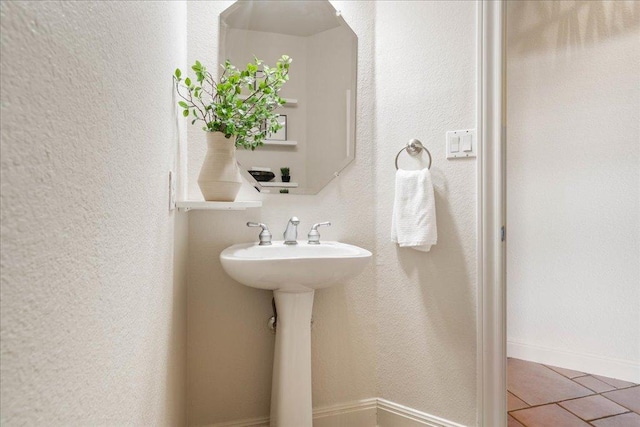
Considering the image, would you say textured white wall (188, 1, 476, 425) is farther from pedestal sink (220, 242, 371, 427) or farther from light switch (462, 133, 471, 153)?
pedestal sink (220, 242, 371, 427)

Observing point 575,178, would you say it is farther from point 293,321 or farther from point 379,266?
point 293,321

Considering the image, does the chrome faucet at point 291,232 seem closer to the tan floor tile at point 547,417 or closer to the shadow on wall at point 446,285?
the shadow on wall at point 446,285

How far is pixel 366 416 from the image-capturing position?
59.3 inches

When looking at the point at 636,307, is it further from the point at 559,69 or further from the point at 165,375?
the point at 165,375

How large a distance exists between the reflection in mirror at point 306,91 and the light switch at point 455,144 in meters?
0.41

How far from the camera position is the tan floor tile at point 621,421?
5.15 feet

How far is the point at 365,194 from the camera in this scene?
1547 mm

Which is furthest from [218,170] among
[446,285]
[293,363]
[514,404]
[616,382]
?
[616,382]

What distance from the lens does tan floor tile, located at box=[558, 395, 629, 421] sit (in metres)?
1.65

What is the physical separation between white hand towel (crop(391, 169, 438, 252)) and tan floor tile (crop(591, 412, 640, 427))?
1174mm

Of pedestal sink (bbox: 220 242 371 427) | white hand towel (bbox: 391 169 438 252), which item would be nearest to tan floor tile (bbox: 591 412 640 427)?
white hand towel (bbox: 391 169 438 252)

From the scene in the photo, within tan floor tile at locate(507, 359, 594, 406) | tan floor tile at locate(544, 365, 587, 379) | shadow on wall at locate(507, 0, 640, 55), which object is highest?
shadow on wall at locate(507, 0, 640, 55)

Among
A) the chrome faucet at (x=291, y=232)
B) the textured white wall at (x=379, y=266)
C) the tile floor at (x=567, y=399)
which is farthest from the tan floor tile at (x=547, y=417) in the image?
the chrome faucet at (x=291, y=232)

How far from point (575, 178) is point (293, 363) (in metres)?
1.94
